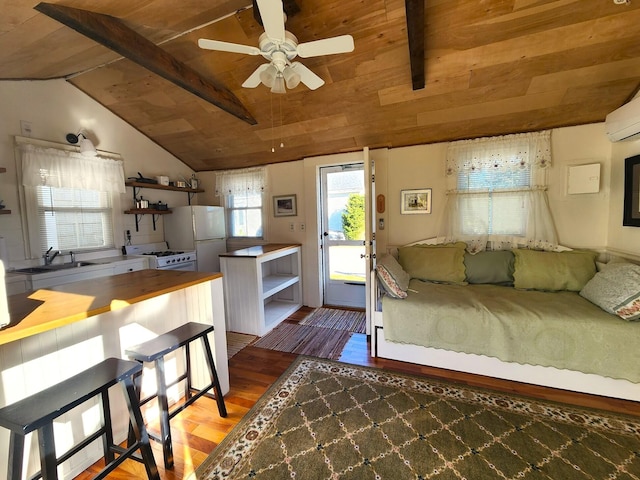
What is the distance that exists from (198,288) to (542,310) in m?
2.64

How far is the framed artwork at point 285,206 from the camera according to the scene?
159 inches

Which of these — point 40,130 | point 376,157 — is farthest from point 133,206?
point 376,157

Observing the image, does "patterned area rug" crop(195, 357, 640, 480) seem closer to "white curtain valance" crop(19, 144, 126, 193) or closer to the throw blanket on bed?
the throw blanket on bed

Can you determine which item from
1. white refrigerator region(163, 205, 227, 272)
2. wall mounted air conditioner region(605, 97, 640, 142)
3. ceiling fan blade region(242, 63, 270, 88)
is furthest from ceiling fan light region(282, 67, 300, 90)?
wall mounted air conditioner region(605, 97, 640, 142)

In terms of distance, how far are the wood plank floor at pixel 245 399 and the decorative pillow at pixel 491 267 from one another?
3.55 ft

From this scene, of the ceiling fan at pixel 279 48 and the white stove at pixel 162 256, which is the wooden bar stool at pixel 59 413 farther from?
the white stove at pixel 162 256

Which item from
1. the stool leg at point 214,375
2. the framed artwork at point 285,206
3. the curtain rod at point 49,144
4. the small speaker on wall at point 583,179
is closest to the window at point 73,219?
the curtain rod at point 49,144

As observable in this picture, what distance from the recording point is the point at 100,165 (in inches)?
130

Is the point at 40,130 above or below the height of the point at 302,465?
above

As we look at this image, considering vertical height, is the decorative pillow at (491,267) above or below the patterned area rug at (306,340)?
above

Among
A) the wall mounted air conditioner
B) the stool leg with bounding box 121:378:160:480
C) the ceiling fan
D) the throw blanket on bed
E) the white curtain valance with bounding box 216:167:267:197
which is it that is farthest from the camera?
the white curtain valance with bounding box 216:167:267:197

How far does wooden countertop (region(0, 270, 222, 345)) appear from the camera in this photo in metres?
1.12

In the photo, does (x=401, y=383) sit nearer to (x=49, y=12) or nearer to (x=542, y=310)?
(x=542, y=310)

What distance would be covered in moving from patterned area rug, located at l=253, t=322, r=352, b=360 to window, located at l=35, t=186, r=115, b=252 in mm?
2372
